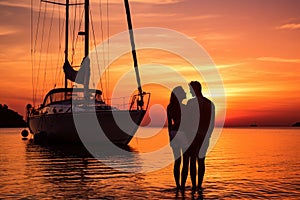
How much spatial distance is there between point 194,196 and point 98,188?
2.80 m

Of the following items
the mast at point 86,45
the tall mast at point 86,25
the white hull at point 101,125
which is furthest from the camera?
the tall mast at point 86,25

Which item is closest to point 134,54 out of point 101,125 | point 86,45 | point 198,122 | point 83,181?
point 86,45

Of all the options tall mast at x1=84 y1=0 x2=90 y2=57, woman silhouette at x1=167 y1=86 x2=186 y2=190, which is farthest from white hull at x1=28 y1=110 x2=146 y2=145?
woman silhouette at x1=167 y1=86 x2=186 y2=190

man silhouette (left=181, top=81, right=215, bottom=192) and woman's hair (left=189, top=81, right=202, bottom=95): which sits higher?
woman's hair (left=189, top=81, right=202, bottom=95)

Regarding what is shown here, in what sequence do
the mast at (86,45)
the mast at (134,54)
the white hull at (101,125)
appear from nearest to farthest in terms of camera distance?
the mast at (134,54), the white hull at (101,125), the mast at (86,45)

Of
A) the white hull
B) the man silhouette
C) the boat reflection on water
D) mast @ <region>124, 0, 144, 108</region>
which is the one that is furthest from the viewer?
the white hull

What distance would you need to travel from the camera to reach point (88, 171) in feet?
53.4

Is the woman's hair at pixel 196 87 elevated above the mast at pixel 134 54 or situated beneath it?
situated beneath

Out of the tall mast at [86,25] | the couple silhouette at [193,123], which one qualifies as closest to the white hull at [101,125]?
A: the tall mast at [86,25]

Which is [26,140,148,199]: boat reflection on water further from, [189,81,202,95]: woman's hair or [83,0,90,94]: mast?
[83,0,90,94]: mast

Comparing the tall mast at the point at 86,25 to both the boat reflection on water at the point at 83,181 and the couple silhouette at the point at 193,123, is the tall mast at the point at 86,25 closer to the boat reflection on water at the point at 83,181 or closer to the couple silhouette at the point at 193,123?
the boat reflection on water at the point at 83,181

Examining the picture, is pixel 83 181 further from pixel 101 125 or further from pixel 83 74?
pixel 83 74

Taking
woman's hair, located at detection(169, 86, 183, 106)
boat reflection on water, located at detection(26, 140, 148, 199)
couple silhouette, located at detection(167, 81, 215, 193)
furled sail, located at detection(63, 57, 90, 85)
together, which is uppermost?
furled sail, located at detection(63, 57, 90, 85)

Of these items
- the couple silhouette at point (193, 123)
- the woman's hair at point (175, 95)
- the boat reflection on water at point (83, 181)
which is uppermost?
the woman's hair at point (175, 95)
